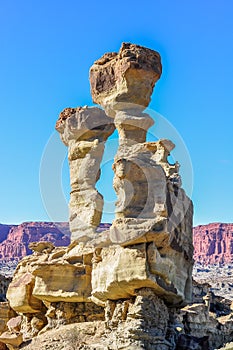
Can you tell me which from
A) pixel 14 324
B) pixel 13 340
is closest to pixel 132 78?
pixel 13 340

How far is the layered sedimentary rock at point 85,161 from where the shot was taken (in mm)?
27922

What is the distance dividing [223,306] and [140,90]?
1413 inches

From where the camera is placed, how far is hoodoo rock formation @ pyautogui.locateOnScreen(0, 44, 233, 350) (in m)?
20.0

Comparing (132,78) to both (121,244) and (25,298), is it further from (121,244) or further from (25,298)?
(25,298)

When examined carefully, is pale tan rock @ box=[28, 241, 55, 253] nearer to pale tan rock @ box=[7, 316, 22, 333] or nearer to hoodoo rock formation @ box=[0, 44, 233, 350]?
hoodoo rock formation @ box=[0, 44, 233, 350]

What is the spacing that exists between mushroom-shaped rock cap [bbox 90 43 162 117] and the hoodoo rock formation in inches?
1.7

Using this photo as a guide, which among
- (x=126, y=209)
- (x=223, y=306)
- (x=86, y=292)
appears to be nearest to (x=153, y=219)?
(x=126, y=209)

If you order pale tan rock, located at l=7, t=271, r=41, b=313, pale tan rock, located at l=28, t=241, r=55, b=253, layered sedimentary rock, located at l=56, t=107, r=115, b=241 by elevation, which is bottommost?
pale tan rock, located at l=7, t=271, r=41, b=313

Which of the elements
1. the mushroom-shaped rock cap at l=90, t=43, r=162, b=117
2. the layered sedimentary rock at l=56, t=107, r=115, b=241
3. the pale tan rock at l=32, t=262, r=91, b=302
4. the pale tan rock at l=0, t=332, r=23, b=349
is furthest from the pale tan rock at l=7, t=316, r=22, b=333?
the mushroom-shaped rock cap at l=90, t=43, r=162, b=117

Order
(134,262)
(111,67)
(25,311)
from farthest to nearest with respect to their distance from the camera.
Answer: (25,311), (111,67), (134,262)

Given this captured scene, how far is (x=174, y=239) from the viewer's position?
21.4 meters

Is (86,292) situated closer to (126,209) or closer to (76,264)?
(76,264)

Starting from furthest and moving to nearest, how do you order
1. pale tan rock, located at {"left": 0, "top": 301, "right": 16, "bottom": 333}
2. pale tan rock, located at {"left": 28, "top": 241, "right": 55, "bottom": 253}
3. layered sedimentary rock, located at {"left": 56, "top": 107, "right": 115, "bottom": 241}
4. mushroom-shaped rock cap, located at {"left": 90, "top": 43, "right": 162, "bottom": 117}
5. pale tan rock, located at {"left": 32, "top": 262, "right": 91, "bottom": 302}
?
1. pale tan rock, located at {"left": 28, "top": 241, "right": 55, "bottom": 253}
2. pale tan rock, located at {"left": 0, "top": 301, "right": 16, "bottom": 333}
3. layered sedimentary rock, located at {"left": 56, "top": 107, "right": 115, "bottom": 241}
4. pale tan rock, located at {"left": 32, "top": 262, "right": 91, "bottom": 302}
5. mushroom-shaped rock cap, located at {"left": 90, "top": 43, "right": 162, "bottom": 117}

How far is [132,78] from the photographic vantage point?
24.6 m
